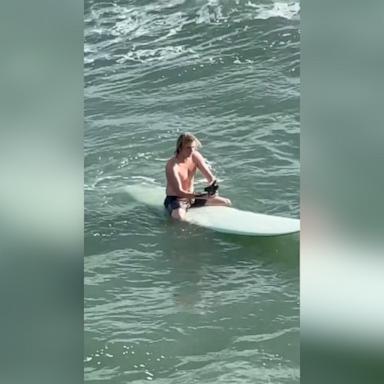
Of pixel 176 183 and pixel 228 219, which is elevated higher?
pixel 176 183

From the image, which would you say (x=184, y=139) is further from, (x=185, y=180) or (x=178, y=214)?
(x=178, y=214)

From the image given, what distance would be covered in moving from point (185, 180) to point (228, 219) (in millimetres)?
190

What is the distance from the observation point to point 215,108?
2574 mm

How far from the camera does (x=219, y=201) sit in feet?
8.46

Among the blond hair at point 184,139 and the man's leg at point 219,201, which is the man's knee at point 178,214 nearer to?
the man's leg at point 219,201

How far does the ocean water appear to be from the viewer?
250cm

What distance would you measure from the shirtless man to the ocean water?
0.03 metres
